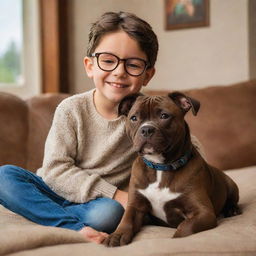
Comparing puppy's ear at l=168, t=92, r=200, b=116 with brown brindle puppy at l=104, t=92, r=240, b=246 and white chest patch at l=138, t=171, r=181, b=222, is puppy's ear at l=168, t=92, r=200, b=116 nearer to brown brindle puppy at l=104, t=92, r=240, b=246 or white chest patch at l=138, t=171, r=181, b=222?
brown brindle puppy at l=104, t=92, r=240, b=246

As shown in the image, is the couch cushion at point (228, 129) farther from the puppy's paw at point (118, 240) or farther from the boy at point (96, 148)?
the puppy's paw at point (118, 240)

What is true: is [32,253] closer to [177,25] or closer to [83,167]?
[83,167]

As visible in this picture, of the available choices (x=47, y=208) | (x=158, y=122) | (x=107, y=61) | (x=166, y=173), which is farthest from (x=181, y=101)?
(x=47, y=208)

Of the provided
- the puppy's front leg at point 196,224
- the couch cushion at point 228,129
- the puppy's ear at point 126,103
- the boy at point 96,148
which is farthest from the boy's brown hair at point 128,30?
the couch cushion at point 228,129

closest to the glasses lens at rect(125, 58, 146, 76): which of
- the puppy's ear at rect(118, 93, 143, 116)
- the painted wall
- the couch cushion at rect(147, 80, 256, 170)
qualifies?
the puppy's ear at rect(118, 93, 143, 116)

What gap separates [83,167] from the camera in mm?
2127

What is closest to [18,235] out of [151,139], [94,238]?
[94,238]

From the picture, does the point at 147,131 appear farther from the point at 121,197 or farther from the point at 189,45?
the point at 189,45

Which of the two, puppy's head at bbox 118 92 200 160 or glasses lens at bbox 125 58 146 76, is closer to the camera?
puppy's head at bbox 118 92 200 160

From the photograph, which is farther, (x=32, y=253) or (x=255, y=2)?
(x=255, y=2)

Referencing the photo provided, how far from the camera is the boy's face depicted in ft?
6.60

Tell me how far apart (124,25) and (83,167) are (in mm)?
665

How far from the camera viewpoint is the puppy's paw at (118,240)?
1.60m

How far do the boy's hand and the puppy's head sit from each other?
331mm
